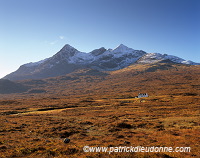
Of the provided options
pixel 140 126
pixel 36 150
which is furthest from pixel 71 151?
pixel 140 126

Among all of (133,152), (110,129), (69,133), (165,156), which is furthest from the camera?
(110,129)

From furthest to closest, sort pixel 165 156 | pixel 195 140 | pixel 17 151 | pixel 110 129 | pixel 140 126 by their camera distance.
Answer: pixel 140 126 < pixel 110 129 < pixel 195 140 < pixel 17 151 < pixel 165 156

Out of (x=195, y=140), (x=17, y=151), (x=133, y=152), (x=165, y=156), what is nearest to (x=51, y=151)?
(x=17, y=151)

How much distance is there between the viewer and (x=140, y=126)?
Answer: 3378cm

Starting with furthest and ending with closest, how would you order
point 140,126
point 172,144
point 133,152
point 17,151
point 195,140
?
point 140,126, point 195,140, point 172,144, point 17,151, point 133,152

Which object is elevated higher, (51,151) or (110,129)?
(51,151)

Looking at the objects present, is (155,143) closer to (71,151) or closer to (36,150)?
(71,151)

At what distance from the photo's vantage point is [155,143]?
68.4ft

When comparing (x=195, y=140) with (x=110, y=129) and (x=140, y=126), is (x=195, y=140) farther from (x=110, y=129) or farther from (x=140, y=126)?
(x=110, y=129)

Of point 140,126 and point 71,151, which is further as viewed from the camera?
point 140,126

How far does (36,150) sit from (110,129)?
51.4 feet

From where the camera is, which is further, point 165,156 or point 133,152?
point 133,152

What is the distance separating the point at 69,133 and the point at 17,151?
1129 cm

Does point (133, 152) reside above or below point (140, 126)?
above
